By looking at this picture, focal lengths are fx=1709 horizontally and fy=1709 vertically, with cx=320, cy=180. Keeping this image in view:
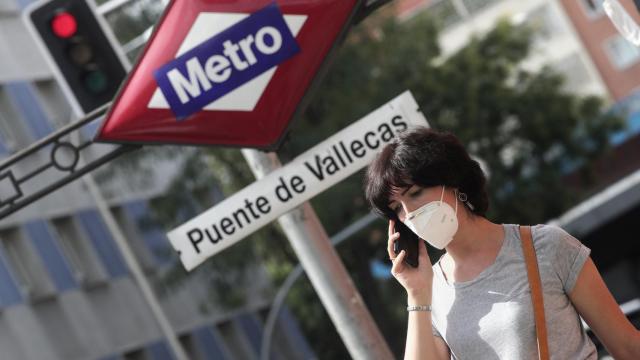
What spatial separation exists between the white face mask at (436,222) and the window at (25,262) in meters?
29.4

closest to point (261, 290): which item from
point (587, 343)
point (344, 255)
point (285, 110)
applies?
point (344, 255)

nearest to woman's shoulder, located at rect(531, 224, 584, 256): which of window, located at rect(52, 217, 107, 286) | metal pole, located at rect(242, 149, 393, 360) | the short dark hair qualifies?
the short dark hair

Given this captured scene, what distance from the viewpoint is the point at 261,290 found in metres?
41.0

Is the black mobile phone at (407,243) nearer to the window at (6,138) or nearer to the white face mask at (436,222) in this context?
the white face mask at (436,222)

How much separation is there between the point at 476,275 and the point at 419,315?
0.21 m

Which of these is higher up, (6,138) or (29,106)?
(29,106)

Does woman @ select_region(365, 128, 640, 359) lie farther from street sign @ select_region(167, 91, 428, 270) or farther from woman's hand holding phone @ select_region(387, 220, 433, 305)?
street sign @ select_region(167, 91, 428, 270)

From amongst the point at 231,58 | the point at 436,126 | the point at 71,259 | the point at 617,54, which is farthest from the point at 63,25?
Result: the point at 617,54

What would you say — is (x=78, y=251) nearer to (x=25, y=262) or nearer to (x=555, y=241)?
(x=25, y=262)

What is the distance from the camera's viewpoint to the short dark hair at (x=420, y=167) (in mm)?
4711

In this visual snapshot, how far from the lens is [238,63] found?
28.2ft

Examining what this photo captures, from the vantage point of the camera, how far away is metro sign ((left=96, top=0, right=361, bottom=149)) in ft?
27.9

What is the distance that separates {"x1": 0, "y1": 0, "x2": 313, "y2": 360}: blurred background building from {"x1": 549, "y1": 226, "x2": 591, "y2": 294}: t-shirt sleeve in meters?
27.6

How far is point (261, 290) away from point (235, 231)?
32.8m
